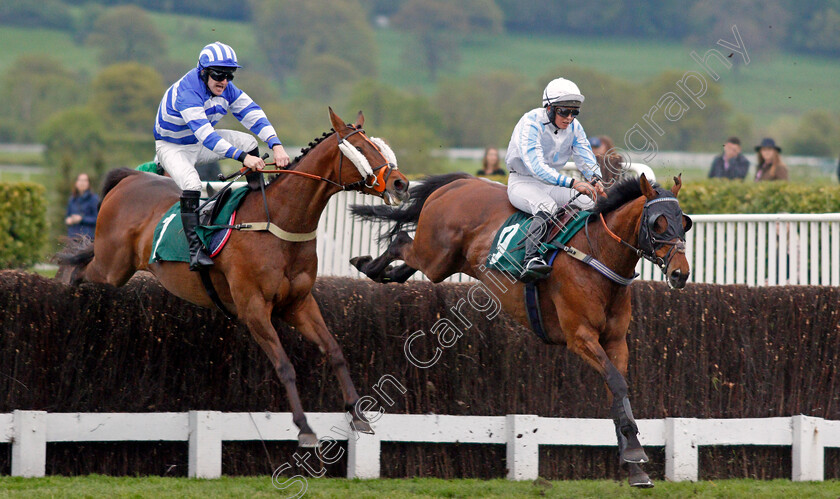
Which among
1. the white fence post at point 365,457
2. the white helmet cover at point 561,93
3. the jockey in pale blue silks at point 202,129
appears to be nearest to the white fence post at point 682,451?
the white fence post at point 365,457

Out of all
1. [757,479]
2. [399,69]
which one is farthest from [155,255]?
[399,69]

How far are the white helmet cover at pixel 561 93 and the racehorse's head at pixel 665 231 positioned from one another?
907mm

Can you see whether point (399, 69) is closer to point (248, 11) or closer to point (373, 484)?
point (248, 11)

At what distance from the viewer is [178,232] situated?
20.3 feet

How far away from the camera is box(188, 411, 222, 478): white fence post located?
596 cm

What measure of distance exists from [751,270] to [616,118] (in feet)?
179

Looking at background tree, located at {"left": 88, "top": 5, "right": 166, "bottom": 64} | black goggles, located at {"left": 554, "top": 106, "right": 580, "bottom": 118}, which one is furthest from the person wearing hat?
background tree, located at {"left": 88, "top": 5, "right": 166, "bottom": 64}

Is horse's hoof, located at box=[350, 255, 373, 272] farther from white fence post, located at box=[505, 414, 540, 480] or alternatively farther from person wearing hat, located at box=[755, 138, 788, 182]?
person wearing hat, located at box=[755, 138, 788, 182]

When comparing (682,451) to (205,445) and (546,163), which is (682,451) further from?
(205,445)

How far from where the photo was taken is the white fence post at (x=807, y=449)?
6.23 meters

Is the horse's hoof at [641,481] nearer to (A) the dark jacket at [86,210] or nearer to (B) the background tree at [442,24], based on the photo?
(A) the dark jacket at [86,210]

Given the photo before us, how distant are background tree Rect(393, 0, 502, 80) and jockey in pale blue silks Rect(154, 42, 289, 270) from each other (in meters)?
73.7

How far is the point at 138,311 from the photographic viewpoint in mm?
6297

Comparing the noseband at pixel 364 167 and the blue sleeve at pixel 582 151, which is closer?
the noseband at pixel 364 167
